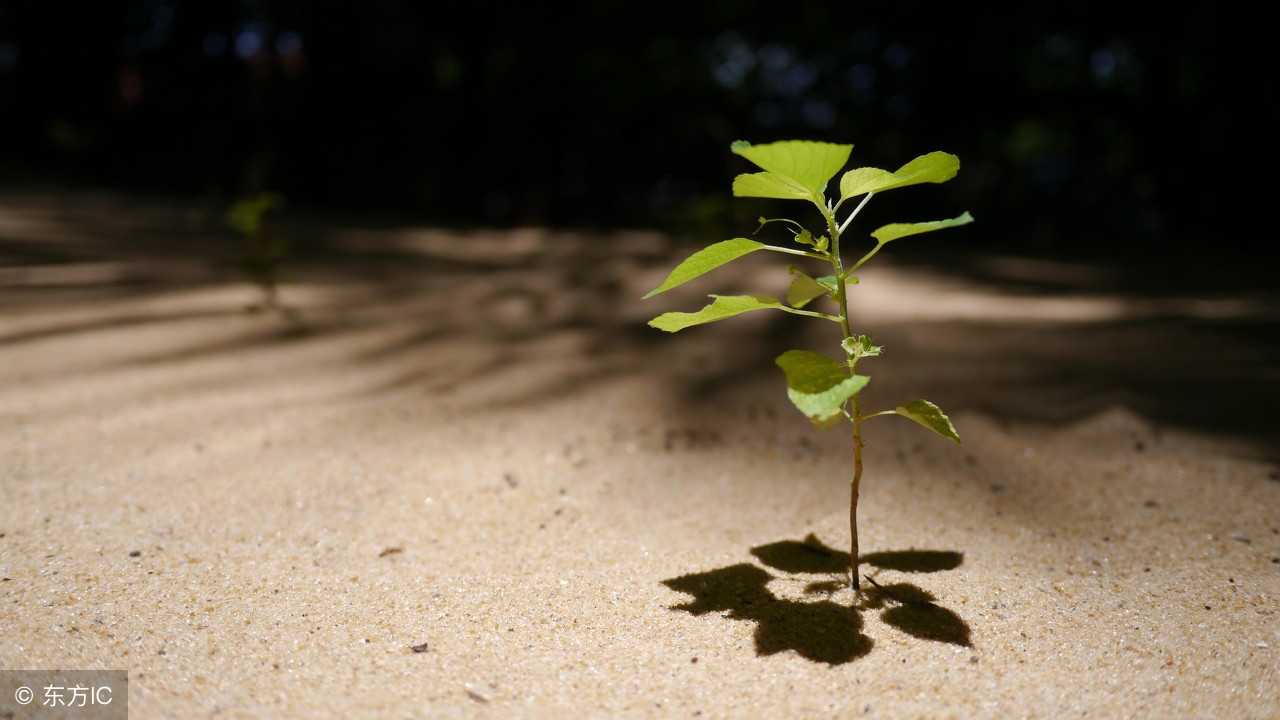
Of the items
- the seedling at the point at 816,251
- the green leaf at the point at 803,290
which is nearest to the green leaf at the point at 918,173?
the seedling at the point at 816,251

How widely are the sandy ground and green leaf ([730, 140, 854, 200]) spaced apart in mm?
554

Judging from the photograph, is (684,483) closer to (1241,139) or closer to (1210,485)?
→ (1210,485)

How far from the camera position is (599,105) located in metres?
5.80

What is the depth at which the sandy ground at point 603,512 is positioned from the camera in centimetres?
93

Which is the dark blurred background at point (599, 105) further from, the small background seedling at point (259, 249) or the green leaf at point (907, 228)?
the green leaf at point (907, 228)

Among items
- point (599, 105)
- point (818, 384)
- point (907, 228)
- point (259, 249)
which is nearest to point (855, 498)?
point (818, 384)

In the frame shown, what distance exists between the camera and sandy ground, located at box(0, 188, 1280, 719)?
93 centimetres

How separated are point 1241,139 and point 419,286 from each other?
17.3ft

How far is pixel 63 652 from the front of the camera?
93 centimetres

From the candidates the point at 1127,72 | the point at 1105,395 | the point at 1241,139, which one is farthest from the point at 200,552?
the point at 1127,72

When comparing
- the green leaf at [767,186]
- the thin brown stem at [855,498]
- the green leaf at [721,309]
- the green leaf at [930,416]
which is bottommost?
the thin brown stem at [855,498]

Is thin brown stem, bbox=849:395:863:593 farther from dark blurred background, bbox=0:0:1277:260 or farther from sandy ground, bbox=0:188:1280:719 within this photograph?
dark blurred background, bbox=0:0:1277:260

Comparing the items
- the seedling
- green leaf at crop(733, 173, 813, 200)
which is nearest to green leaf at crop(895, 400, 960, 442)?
the seedling

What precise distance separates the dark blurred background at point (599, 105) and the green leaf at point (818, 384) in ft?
14.9
